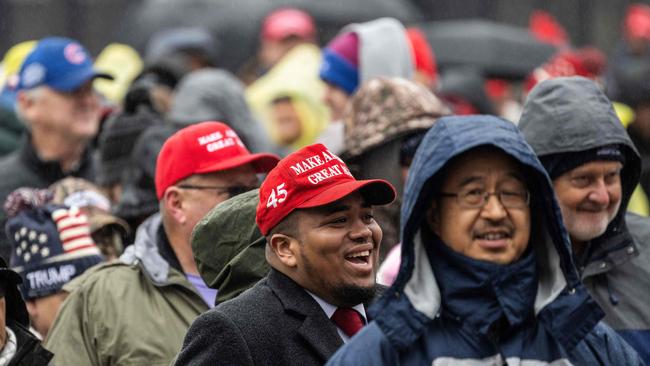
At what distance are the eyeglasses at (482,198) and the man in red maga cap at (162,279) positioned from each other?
1991mm

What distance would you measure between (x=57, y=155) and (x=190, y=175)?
285cm

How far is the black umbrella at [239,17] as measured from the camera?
15680 mm

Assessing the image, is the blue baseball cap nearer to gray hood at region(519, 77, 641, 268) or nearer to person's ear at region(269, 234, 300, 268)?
gray hood at region(519, 77, 641, 268)

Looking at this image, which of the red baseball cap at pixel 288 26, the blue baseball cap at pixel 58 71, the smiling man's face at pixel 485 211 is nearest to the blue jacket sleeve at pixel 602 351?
the smiling man's face at pixel 485 211

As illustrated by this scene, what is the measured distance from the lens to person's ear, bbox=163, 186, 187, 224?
743cm

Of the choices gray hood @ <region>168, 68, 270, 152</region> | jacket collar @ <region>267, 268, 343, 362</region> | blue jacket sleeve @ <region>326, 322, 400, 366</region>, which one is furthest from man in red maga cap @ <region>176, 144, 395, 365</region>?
gray hood @ <region>168, 68, 270, 152</region>

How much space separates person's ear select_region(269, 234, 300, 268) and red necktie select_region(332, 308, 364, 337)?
0.22 metres

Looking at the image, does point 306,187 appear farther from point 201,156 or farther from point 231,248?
point 201,156

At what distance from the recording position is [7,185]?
389 inches

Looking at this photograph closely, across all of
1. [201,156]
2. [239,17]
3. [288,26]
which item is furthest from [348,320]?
[239,17]

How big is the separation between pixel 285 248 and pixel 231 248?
2.05 feet

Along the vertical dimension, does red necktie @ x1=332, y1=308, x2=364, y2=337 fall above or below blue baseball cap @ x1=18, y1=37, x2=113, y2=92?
above

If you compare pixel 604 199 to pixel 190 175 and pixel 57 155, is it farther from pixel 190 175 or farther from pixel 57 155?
pixel 57 155

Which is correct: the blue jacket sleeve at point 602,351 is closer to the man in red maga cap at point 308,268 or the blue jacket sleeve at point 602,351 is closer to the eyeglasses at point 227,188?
the man in red maga cap at point 308,268
